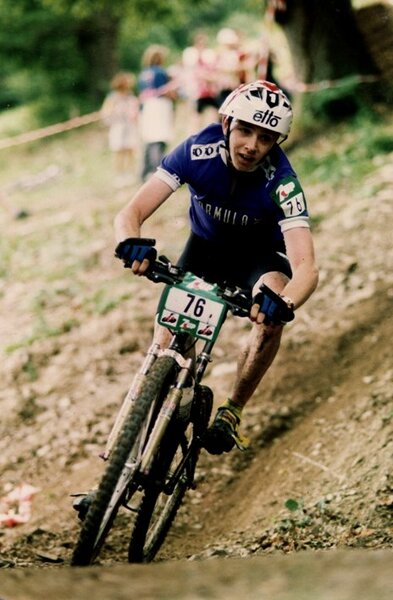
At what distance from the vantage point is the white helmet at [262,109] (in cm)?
381

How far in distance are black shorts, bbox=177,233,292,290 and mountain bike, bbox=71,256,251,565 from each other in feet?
2.11

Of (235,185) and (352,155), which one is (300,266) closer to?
(235,185)

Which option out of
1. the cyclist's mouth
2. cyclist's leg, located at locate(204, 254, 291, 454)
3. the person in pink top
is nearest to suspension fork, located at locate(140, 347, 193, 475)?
cyclist's leg, located at locate(204, 254, 291, 454)

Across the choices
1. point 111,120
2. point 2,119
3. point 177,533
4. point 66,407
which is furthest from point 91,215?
point 2,119

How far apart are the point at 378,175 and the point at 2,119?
1730cm

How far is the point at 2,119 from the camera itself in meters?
23.8

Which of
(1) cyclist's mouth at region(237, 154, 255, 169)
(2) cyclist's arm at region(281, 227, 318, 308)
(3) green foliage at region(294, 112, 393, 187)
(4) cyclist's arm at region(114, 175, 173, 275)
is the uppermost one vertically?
(3) green foliage at region(294, 112, 393, 187)

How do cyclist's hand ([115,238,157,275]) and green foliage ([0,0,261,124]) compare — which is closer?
cyclist's hand ([115,238,157,275])

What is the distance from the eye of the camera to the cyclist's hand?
3480 mm

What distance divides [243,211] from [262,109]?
1.76ft

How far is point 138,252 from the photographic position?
3480 mm

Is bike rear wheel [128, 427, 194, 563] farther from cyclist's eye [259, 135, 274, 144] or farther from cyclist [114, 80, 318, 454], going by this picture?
cyclist's eye [259, 135, 274, 144]

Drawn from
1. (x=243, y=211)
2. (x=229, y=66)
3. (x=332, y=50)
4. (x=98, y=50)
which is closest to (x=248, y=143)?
(x=243, y=211)

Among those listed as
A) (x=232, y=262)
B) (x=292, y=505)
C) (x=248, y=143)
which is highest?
(x=248, y=143)
